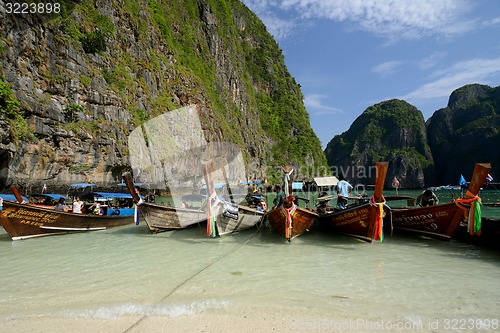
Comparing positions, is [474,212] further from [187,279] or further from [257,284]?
[187,279]

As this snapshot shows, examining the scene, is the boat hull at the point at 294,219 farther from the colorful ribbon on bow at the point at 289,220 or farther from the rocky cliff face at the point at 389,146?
the rocky cliff face at the point at 389,146

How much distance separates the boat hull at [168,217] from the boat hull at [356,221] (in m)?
5.18

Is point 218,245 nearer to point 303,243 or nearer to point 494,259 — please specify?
point 303,243

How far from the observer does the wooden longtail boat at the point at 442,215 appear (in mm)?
7285

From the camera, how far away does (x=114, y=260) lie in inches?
310

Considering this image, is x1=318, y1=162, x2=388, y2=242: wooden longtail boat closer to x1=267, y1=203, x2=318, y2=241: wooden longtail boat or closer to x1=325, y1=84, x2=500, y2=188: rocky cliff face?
x1=267, y1=203, x2=318, y2=241: wooden longtail boat

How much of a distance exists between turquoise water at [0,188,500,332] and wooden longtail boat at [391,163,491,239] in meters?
0.52

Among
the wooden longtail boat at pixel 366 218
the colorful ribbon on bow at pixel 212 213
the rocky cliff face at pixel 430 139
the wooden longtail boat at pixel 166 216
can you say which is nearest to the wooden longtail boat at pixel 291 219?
the wooden longtail boat at pixel 366 218

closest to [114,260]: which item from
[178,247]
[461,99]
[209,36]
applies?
[178,247]

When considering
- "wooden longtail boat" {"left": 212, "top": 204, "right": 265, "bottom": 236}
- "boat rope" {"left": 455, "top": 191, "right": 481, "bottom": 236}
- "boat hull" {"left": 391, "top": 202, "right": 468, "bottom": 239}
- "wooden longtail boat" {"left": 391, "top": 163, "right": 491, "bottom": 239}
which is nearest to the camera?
"wooden longtail boat" {"left": 391, "top": 163, "right": 491, "bottom": 239}

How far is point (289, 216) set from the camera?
30.1 ft

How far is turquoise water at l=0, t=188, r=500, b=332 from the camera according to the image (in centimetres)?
426

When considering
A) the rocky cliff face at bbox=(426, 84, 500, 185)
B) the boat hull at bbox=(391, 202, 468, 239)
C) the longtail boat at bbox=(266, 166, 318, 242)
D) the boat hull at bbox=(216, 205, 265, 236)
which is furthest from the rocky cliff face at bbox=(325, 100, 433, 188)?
the longtail boat at bbox=(266, 166, 318, 242)

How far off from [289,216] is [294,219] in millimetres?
370
